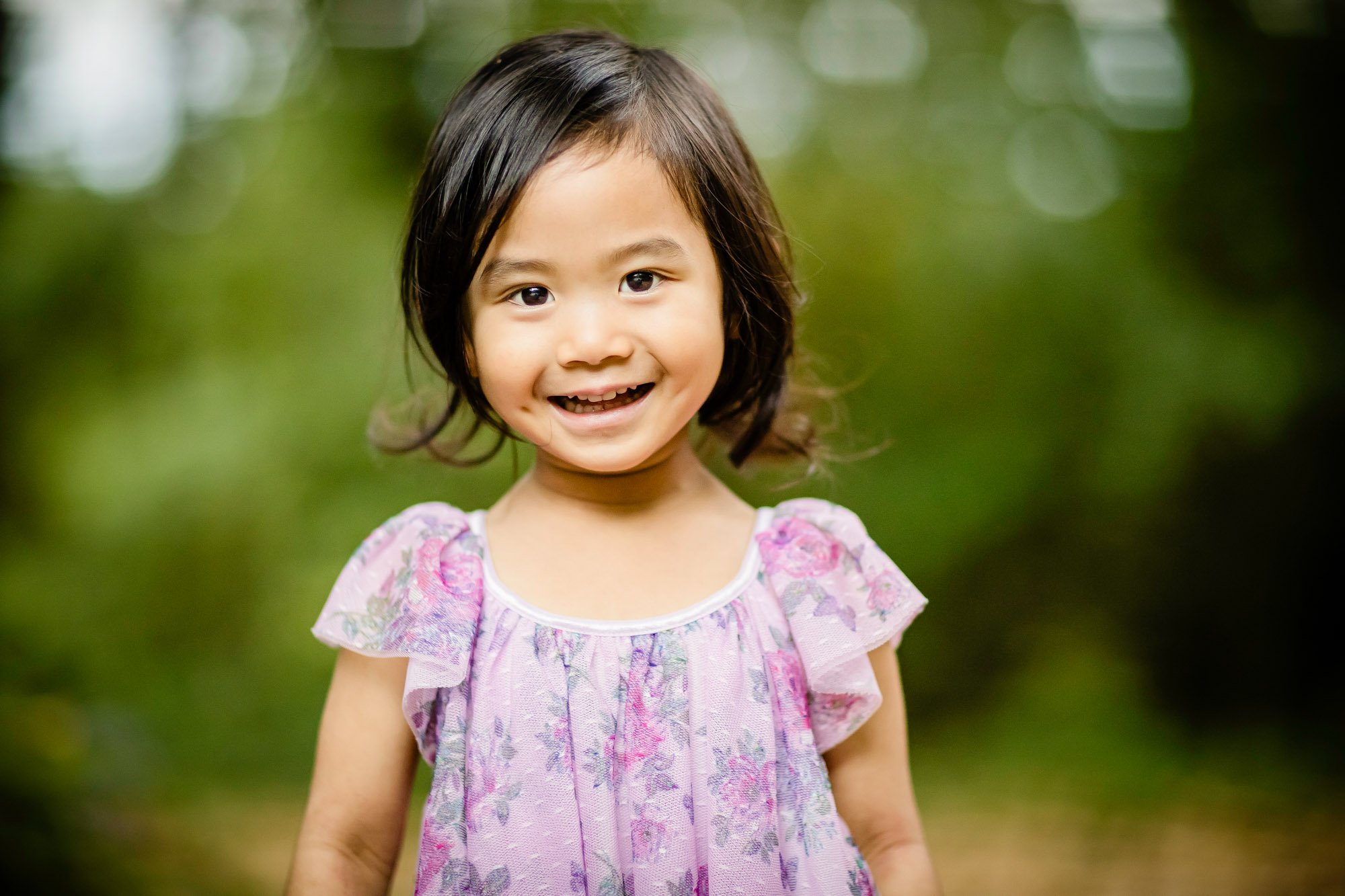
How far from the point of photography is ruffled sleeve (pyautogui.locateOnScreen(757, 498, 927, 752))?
1038 mm

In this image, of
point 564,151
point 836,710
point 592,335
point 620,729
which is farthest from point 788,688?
point 564,151

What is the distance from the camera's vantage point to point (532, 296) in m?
0.97

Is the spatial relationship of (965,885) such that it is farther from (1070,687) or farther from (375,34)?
(375,34)

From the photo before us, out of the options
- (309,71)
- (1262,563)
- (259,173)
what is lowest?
(1262,563)

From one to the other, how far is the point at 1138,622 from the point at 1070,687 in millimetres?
238

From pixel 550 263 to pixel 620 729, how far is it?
455mm

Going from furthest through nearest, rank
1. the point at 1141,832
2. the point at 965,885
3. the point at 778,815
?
the point at 1141,832
the point at 965,885
the point at 778,815

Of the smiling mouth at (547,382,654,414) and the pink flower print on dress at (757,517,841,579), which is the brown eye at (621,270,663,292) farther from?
the pink flower print on dress at (757,517,841,579)

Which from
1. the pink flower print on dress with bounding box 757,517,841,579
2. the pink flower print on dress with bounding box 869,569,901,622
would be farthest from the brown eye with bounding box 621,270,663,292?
the pink flower print on dress with bounding box 869,569,901,622

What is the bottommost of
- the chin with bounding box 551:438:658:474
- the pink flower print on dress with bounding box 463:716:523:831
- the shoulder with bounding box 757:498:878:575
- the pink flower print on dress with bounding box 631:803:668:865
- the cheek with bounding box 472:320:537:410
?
the pink flower print on dress with bounding box 631:803:668:865

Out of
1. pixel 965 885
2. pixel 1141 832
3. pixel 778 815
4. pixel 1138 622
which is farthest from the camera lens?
pixel 1138 622

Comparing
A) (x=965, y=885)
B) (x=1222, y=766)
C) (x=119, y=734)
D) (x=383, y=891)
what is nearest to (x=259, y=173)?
(x=119, y=734)

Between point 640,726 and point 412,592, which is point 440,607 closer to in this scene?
point 412,592

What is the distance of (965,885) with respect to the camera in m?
2.23
